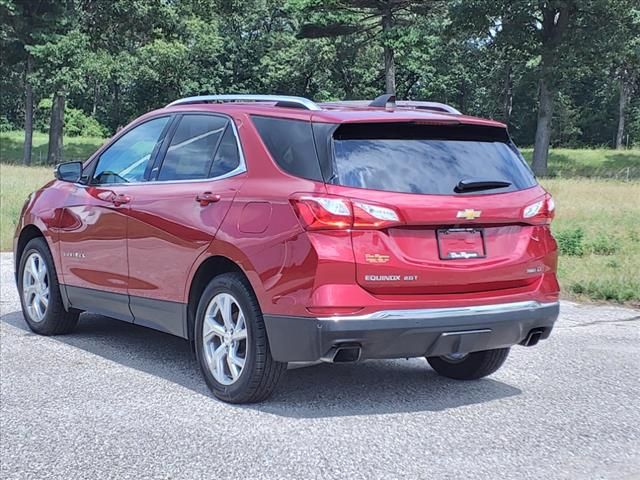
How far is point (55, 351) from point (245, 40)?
5825cm

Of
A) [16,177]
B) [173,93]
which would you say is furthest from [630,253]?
[173,93]

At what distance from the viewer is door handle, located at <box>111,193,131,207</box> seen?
231 inches

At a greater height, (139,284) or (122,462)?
(139,284)

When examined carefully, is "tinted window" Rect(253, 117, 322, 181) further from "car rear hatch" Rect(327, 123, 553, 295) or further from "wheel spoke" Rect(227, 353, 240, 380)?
"wheel spoke" Rect(227, 353, 240, 380)

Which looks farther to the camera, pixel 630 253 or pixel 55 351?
pixel 630 253

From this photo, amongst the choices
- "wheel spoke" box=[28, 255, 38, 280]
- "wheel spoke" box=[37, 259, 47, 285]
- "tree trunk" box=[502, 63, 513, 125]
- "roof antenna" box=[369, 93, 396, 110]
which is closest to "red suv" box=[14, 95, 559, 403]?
"roof antenna" box=[369, 93, 396, 110]

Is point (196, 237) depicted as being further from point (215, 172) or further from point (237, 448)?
point (237, 448)

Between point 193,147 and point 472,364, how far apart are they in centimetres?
242

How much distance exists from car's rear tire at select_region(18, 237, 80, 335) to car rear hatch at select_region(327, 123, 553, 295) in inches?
130

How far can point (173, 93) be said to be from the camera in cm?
6147

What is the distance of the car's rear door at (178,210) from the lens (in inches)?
201

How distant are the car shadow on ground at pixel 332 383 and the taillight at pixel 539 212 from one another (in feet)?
3.90

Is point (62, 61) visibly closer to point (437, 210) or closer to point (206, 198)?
point (206, 198)

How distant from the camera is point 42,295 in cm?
692
